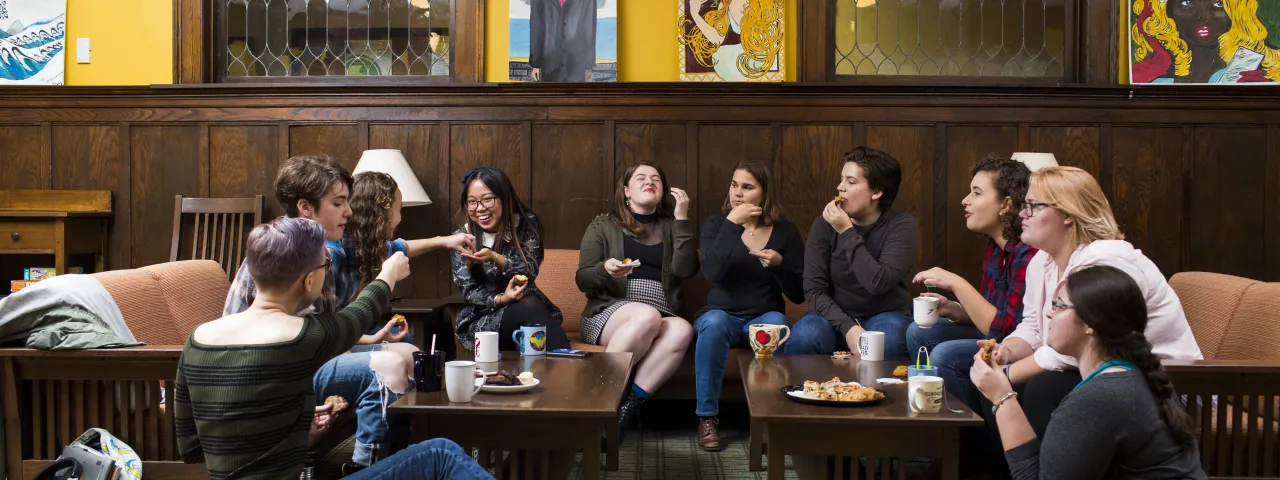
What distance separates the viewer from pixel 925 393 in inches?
84.6

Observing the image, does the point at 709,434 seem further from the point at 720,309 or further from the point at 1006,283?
the point at 1006,283

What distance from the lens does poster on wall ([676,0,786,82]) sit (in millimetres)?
4535

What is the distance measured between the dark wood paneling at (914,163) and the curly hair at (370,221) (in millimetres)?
2256

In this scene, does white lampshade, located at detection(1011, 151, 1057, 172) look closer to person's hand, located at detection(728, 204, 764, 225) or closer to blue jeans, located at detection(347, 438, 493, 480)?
person's hand, located at detection(728, 204, 764, 225)

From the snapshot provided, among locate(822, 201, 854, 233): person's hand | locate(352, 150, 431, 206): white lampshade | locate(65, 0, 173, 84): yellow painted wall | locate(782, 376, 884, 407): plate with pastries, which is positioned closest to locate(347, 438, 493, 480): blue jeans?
locate(782, 376, 884, 407): plate with pastries

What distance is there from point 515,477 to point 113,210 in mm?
3370

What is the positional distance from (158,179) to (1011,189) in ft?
12.4

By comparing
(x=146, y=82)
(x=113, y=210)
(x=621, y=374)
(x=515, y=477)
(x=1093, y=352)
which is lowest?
(x=515, y=477)

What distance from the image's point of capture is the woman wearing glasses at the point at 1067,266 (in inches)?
93.0

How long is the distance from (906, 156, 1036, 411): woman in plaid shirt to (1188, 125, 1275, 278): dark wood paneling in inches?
70.7

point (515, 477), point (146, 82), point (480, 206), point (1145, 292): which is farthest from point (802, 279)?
point (146, 82)

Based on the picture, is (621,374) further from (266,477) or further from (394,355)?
(266,477)

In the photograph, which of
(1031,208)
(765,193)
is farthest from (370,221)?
(1031,208)

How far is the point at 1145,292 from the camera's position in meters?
2.32
